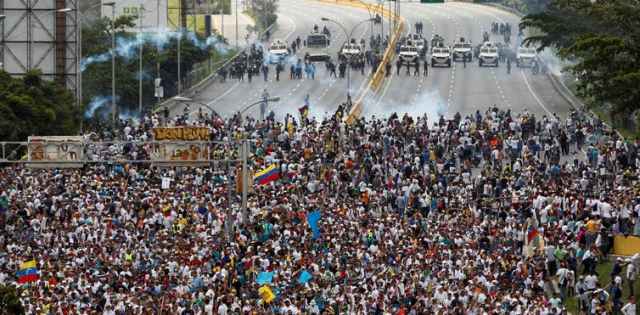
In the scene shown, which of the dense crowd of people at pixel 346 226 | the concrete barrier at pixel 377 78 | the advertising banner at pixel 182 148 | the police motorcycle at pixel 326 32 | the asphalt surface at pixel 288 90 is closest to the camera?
the dense crowd of people at pixel 346 226

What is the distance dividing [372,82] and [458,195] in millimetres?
39668

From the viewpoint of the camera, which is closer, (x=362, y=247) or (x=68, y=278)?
(x=68, y=278)

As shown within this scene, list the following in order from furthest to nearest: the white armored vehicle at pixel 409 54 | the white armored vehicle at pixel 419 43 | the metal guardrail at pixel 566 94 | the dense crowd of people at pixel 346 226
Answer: the white armored vehicle at pixel 419 43 < the white armored vehicle at pixel 409 54 < the metal guardrail at pixel 566 94 < the dense crowd of people at pixel 346 226

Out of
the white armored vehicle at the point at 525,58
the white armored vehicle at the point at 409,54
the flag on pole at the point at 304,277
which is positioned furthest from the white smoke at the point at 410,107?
the flag on pole at the point at 304,277

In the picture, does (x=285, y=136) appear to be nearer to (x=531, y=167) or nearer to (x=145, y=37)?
(x=531, y=167)

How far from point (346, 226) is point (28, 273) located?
9912mm

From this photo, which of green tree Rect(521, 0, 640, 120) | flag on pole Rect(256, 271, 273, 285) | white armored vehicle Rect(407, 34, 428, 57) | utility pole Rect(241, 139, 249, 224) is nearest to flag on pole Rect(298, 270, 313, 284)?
flag on pole Rect(256, 271, 273, 285)

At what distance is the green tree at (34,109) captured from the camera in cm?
7244

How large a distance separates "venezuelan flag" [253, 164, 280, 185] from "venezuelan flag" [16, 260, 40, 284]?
12620 millimetres

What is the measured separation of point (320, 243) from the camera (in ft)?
173

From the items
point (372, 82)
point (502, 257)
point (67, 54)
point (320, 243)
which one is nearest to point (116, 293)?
point (320, 243)

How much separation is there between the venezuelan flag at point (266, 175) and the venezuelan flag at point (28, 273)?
1262cm

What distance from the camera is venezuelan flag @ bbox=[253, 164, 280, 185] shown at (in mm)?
60562

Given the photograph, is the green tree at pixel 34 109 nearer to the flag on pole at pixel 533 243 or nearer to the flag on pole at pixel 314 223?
the flag on pole at pixel 314 223
